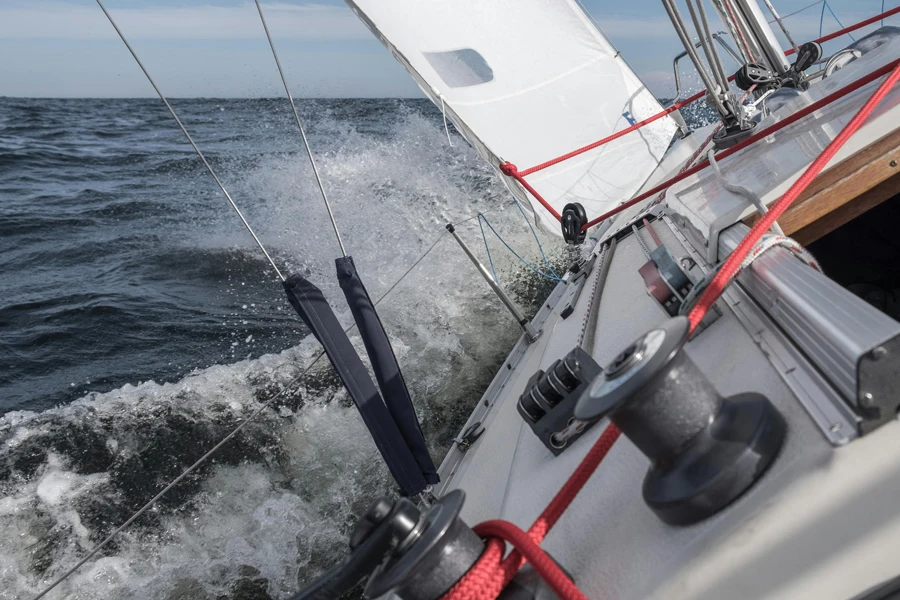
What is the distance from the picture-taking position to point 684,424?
637 mm

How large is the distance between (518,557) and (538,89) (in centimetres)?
276

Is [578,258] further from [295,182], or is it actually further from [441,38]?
[295,182]

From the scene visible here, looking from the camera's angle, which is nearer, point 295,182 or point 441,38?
point 441,38

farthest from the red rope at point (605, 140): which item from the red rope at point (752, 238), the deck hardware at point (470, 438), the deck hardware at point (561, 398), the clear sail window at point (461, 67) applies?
the red rope at point (752, 238)

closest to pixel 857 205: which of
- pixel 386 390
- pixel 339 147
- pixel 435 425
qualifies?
pixel 386 390

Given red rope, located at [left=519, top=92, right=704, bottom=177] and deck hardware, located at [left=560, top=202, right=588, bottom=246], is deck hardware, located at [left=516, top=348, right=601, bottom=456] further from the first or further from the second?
red rope, located at [left=519, top=92, right=704, bottom=177]

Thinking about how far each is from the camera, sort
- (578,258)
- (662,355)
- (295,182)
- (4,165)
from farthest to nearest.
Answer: (4,165)
(295,182)
(578,258)
(662,355)

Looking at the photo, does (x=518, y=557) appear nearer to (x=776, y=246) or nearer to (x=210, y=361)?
(x=776, y=246)

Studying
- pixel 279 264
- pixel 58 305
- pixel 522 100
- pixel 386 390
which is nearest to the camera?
pixel 386 390

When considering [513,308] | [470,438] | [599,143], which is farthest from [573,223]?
[599,143]

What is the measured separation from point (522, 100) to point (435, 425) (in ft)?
5.28

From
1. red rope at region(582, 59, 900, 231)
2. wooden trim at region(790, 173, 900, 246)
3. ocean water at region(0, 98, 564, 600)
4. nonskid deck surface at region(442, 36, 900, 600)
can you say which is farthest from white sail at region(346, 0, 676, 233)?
nonskid deck surface at region(442, 36, 900, 600)

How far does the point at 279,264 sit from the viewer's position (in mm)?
5238

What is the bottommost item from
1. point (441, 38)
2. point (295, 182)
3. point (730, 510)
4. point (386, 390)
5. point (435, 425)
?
point (435, 425)
